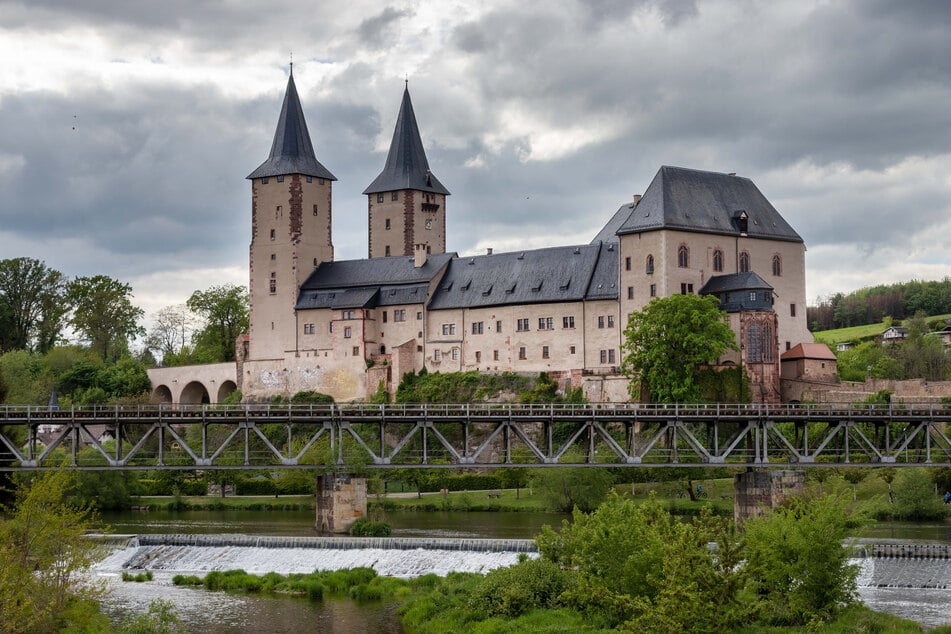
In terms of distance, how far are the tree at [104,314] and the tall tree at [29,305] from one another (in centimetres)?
179

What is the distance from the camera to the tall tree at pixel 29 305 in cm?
13150

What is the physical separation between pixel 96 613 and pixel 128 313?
10248 cm

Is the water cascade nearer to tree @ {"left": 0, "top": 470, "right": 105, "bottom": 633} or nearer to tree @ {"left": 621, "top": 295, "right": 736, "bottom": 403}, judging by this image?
tree @ {"left": 0, "top": 470, "right": 105, "bottom": 633}

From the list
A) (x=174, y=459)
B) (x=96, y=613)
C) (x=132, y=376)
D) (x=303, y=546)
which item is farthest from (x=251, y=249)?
(x=96, y=613)

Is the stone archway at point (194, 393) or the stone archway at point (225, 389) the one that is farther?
the stone archway at point (194, 393)

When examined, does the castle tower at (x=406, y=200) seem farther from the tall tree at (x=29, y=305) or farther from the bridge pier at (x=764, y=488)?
the bridge pier at (x=764, y=488)

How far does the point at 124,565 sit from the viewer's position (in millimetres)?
59031

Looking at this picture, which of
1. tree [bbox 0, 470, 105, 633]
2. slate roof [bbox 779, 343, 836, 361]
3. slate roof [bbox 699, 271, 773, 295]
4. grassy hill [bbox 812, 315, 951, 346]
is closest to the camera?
tree [bbox 0, 470, 105, 633]

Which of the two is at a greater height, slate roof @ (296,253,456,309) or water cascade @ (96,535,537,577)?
slate roof @ (296,253,456,309)

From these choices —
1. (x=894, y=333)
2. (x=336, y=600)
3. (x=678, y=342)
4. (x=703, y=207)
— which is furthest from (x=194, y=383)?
(x=894, y=333)

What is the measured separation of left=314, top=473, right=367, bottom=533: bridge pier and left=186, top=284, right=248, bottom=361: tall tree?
7166 centimetres

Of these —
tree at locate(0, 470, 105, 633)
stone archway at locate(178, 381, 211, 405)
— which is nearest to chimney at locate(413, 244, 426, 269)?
stone archway at locate(178, 381, 211, 405)

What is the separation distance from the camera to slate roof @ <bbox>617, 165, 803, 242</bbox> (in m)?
95.2

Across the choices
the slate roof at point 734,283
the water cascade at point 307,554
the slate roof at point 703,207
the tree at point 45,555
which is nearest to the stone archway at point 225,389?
the slate roof at point 703,207
